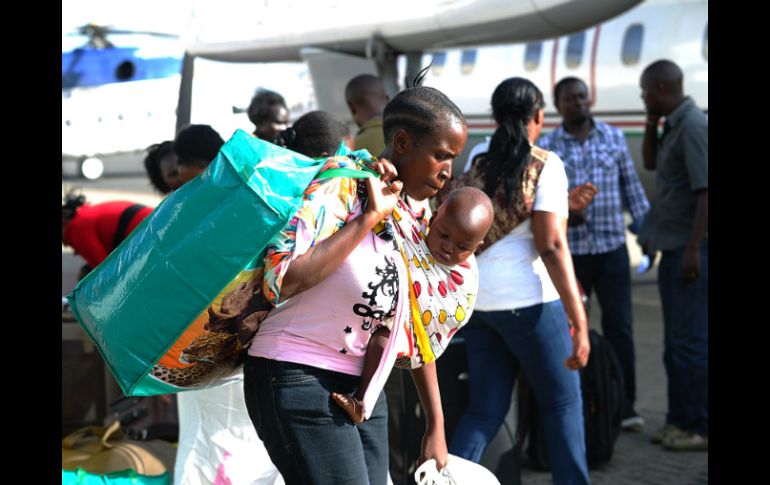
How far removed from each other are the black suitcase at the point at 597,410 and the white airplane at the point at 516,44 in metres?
3.64

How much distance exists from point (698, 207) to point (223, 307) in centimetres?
361

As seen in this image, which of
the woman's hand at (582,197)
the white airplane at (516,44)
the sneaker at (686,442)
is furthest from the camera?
the white airplane at (516,44)

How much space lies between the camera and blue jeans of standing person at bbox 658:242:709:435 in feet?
17.0

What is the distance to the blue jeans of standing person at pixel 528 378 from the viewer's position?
3.77m

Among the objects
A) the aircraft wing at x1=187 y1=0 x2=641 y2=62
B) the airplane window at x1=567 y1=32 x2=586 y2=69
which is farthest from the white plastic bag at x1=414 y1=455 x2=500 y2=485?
the airplane window at x1=567 y1=32 x2=586 y2=69

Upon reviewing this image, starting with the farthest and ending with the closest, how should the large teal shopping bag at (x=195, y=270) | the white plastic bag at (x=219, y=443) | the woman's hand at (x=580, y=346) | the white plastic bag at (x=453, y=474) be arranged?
1. the woman's hand at (x=580, y=346)
2. the white plastic bag at (x=219, y=443)
3. the white plastic bag at (x=453, y=474)
4. the large teal shopping bag at (x=195, y=270)

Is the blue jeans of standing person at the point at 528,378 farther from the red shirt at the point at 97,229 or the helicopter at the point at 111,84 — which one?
the helicopter at the point at 111,84

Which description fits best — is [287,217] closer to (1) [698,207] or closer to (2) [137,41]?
(1) [698,207]

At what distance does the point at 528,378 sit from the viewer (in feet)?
12.6

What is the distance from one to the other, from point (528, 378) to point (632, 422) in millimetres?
2041

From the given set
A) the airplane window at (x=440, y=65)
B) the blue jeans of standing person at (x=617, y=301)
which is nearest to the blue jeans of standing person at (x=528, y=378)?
the blue jeans of standing person at (x=617, y=301)

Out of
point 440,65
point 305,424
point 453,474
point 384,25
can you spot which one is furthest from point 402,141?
point 440,65

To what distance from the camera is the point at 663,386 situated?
6.56 metres

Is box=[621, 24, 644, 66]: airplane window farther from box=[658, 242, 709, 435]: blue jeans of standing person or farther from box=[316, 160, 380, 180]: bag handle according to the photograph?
box=[316, 160, 380, 180]: bag handle
